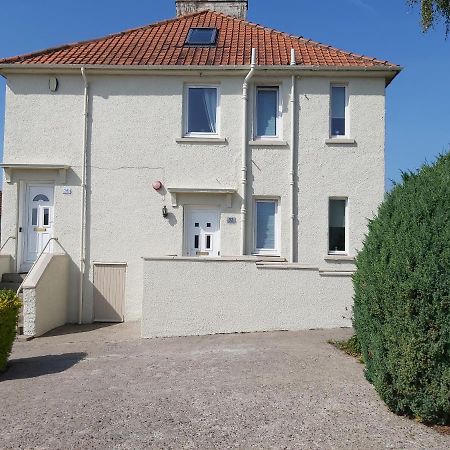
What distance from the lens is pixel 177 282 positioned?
954 centimetres

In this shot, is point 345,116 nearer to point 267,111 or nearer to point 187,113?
point 267,111

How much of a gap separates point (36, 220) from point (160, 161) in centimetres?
360

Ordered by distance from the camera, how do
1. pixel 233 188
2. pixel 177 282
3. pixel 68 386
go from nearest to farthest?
1. pixel 68 386
2. pixel 177 282
3. pixel 233 188

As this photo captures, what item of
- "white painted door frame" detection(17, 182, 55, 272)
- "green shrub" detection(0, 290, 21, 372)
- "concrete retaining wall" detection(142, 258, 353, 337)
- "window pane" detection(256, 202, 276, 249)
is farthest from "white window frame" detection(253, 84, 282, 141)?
"green shrub" detection(0, 290, 21, 372)

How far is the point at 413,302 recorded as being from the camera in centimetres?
469

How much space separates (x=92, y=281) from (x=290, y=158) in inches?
233

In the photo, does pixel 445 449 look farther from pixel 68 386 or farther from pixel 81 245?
pixel 81 245

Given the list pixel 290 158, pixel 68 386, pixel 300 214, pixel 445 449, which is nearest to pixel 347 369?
pixel 445 449

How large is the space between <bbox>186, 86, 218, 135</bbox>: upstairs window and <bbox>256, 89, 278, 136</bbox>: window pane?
114cm

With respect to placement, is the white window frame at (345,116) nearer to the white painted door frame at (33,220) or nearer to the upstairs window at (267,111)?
the upstairs window at (267,111)

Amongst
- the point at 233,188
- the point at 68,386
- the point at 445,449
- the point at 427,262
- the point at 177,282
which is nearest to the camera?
the point at 445,449

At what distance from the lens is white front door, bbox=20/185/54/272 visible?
479 inches

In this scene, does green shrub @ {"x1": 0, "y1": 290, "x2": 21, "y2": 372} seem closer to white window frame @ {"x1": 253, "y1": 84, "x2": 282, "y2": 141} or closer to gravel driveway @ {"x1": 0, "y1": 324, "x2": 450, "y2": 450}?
gravel driveway @ {"x1": 0, "y1": 324, "x2": 450, "y2": 450}

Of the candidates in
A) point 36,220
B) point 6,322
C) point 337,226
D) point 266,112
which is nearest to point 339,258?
point 337,226
